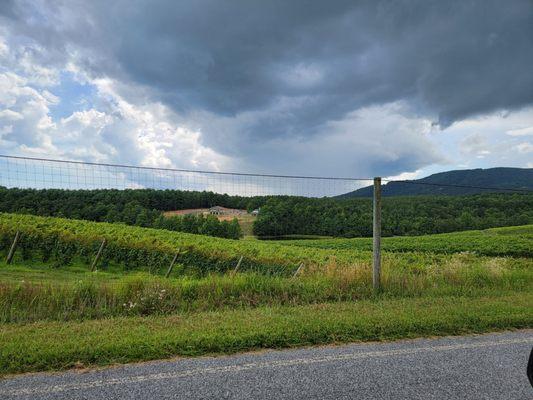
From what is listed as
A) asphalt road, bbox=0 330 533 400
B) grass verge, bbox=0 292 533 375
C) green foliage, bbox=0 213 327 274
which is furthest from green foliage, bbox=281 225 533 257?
asphalt road, bbox=0 330 533 400

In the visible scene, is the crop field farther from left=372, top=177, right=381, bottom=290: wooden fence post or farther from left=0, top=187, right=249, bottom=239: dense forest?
left=0, top=187, right=249, bottom=239: dense forest

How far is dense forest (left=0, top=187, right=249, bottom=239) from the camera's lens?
68.1 feet

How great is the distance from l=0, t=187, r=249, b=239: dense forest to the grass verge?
11828 millimetres

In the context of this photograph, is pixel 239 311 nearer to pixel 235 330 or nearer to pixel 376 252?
pixel 235 330

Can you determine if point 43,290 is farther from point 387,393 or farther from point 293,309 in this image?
point 387,393

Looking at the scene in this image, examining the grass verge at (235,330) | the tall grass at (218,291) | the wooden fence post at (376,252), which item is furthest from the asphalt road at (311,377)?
the wooden fence post at (376,252)

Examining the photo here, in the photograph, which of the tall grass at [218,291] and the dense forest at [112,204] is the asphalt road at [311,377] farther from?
the dense forest at [112,204]

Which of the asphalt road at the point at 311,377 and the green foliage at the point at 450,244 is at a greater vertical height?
the asphalt road at the point at 311,377

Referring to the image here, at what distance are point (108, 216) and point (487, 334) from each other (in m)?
25.6

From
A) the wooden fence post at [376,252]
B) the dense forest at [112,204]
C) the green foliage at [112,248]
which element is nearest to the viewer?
the wooden fence post at [376,252]

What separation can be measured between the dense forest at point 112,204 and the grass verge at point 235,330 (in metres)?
11.8

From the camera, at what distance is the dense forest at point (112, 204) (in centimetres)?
2075

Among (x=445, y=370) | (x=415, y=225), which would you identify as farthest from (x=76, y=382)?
(x=415, y=225)

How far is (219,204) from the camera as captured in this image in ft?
51.6
